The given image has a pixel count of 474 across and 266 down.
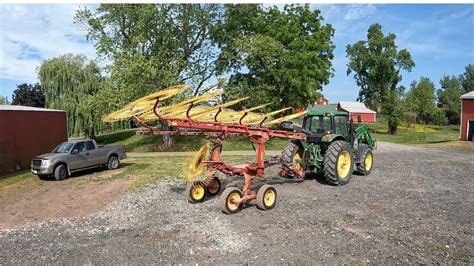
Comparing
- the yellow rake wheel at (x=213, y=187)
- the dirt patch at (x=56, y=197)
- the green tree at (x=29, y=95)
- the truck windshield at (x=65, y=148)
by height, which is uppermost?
the green tree at (x=29, y=95)

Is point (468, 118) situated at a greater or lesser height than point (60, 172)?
greater

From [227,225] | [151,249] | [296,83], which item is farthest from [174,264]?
[296,83]

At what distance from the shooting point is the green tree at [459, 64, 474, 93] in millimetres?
97894

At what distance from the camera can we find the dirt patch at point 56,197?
9711 mm

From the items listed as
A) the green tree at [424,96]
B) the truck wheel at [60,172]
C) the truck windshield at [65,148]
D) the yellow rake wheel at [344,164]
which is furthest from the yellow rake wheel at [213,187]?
the green tree at [424,96]

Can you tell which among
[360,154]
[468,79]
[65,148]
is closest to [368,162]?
[360,154]

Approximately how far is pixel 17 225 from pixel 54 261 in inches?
125

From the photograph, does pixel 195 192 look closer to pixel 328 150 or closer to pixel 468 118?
pixel 328 150

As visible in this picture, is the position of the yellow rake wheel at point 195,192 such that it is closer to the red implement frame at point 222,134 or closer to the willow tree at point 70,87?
the red implement frame at point 222,134

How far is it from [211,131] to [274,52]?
2015 cm

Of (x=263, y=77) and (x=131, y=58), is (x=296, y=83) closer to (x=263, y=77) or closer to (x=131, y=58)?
(x=263, y=77)

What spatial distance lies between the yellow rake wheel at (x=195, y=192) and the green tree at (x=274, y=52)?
17.7 meters

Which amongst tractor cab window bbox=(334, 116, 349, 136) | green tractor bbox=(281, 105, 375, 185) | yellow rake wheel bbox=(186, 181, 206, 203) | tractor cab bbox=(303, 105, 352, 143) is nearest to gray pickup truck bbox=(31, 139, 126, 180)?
yellow rake wheel bbox=(186, 181, 206, 203)

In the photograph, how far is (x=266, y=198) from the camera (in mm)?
9453
